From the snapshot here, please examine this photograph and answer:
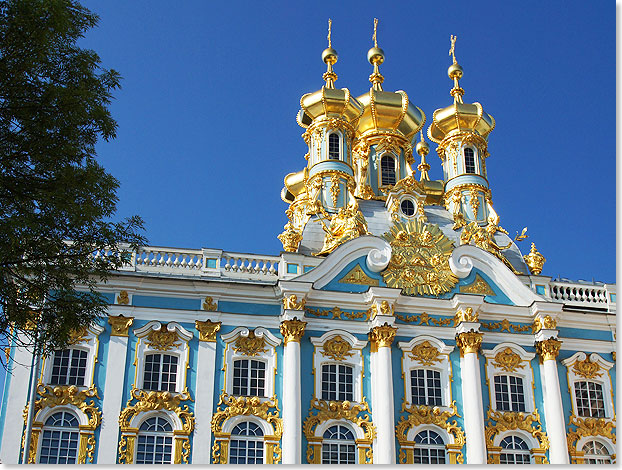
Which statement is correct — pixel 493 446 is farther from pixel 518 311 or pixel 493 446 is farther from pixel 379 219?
pixel 379 219

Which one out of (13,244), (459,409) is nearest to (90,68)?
(13,244)

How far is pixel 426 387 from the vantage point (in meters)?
23.7

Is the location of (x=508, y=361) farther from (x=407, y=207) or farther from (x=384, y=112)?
(x=384, y=112)

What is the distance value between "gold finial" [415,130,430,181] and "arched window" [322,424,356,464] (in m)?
16.6

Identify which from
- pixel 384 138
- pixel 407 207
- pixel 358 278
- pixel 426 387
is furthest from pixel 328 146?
pixel 426 387

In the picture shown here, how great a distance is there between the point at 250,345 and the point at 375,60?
16.7 metres

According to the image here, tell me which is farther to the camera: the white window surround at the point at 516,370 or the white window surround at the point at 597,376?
the white window surround at the point at 597,376

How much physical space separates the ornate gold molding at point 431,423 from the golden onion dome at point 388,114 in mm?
13025

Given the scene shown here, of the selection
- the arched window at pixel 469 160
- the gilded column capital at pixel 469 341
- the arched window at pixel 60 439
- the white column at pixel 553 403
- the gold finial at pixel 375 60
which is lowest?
the arched window at pixel 60 439

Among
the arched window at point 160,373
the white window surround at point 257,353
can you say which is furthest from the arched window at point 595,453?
the arched window at point 160,373

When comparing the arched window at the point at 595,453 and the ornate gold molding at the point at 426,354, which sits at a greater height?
the ornate gold molding at the point at 426,354

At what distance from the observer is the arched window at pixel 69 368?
22.0 metres

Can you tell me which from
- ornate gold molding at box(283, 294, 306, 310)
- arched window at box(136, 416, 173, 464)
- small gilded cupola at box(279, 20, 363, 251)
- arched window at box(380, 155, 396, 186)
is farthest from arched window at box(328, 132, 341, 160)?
arched window at box(136, 416, 173, 464)

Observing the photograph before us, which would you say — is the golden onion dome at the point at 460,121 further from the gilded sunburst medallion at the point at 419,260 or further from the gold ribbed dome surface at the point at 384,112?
the gilded sunburst medallion at the point at 419,260
